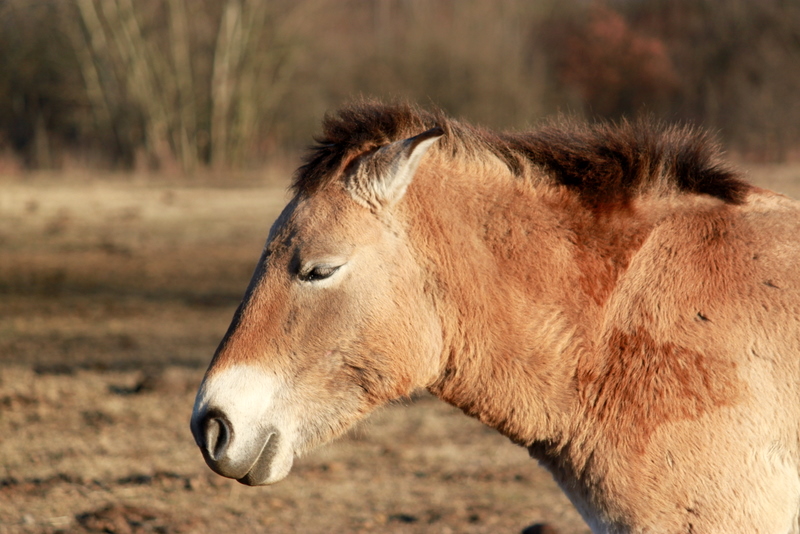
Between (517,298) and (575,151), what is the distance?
640 mm

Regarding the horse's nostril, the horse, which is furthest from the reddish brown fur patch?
the horse's nostril

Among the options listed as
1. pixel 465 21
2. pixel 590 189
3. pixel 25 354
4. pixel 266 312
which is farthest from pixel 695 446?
pixel 465 21

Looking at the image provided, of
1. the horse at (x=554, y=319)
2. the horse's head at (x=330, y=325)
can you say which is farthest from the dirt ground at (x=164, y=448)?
the horse at (x=554, y=319)

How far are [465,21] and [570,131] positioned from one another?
25.3 m

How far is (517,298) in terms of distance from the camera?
2.84 metres

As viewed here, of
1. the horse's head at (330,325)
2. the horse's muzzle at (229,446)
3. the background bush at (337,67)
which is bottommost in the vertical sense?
the background bush at (337,67)

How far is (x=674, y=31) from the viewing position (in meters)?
21.7

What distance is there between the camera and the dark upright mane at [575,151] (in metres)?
2.94

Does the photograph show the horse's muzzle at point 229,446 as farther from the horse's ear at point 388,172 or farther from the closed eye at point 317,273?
the horse's ear at point 388,172

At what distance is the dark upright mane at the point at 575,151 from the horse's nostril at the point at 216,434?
89cm

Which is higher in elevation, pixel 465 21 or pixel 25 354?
pixel 25 354

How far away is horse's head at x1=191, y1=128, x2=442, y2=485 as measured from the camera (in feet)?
8.91

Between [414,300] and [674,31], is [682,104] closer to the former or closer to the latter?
[674,31]

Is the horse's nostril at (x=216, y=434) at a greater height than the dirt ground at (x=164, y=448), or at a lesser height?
greater
